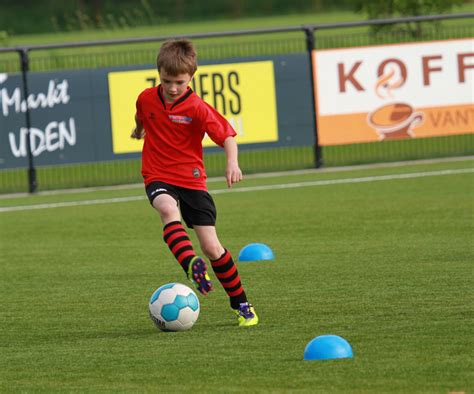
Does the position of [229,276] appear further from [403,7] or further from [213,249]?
[403,7]

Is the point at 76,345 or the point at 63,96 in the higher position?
the point at 63,96

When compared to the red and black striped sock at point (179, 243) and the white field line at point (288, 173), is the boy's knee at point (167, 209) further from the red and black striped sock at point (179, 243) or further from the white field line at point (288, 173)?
the white field line at point (288, 173)

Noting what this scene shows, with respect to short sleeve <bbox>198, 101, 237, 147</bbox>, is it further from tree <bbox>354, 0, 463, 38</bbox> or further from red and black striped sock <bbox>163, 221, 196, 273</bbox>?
tree <bbox>354, 0, 463, 38</bbox>

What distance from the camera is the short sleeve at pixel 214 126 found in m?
8.85

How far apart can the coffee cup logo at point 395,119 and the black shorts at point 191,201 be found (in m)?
10.9

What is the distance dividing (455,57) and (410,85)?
2.50 ft

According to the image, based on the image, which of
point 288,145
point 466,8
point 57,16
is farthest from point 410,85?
point 57,16

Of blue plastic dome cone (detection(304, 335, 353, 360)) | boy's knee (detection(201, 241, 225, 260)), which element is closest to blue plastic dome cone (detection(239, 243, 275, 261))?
boy's knee (detection(201, 241, 225, 260))

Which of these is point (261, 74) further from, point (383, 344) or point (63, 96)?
point (383, 344)

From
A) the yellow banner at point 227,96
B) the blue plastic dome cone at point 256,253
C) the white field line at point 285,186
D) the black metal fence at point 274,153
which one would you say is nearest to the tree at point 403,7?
the black metal fence at point 274,153

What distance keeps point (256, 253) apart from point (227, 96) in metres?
6.96

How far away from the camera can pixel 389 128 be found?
1964 centimetres

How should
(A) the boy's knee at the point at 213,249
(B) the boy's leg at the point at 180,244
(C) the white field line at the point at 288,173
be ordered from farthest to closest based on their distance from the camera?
(C) the white field line at the point at 288,173 < (A) the boy's knee at the point at 213,249 < (B) the boy's leg at the point at 180,244

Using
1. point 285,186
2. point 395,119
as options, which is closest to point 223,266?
point 285,186
